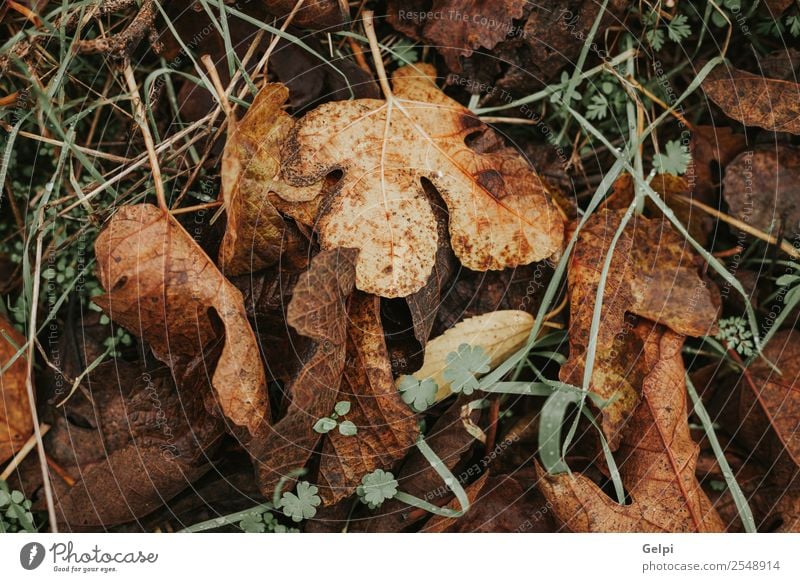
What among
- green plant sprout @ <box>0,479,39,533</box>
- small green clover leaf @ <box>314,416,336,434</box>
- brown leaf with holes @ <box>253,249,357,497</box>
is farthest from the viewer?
green plant sprout @ <box>0,479,39,533</box>

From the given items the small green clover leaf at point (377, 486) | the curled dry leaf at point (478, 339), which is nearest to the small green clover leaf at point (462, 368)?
the curled dry leaf at point (478, 339)

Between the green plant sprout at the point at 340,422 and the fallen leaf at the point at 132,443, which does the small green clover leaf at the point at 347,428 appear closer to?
the green plant sprout at the point at 340,422

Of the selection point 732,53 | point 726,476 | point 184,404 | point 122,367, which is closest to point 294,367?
point 184,404

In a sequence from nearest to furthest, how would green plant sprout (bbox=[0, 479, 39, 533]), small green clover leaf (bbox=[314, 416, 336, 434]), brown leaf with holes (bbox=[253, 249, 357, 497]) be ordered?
1. brown leaf with holes (bbox=[253, 249, 357, 497])
2. small green clover leaf (bbox=[314, 416, 336, 434])
3. green plant sprout (bbox=[0, 479, 39, 533])

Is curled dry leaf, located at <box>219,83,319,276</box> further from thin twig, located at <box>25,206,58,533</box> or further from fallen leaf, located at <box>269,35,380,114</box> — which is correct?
thin twig, located at <box>25,206,58,533</box>

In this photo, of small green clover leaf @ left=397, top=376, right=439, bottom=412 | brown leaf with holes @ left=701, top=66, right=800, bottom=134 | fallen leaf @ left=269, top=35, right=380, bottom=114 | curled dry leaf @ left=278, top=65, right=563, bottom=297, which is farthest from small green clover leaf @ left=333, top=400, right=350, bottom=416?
brown leaf with holes @ left=701, top=66, right=800, bottom=134

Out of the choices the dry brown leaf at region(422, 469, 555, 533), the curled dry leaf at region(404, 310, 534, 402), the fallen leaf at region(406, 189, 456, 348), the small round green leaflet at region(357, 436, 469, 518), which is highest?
the fallen leaf at region(406, 189, 456, 348)

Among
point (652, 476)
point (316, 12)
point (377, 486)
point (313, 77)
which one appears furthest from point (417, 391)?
point (316, 12)
